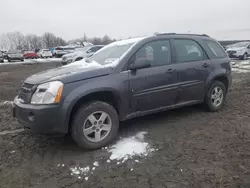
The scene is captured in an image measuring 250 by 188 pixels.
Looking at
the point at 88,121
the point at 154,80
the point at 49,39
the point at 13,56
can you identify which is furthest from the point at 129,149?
the point at 49,39

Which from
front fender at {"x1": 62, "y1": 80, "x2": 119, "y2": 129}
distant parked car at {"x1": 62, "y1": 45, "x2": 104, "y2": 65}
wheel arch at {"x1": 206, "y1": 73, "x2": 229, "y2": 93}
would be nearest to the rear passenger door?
wheel arch at {"x1": 206, "y1": 73, "x2": 229, "y2": 93}

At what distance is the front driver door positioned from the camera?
12.3 ft

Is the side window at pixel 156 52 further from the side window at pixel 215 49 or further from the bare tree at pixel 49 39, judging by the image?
the bare tree at pixel 49 39

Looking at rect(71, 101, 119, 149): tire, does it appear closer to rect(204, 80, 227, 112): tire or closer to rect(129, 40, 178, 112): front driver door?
rect(129, 40, 178, 112): front driver door

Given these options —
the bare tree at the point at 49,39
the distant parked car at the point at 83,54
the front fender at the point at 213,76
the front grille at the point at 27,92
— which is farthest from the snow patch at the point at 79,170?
the bare tree at the point at 49,39

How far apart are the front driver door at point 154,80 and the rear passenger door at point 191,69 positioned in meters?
0.19

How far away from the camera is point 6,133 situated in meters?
4.21

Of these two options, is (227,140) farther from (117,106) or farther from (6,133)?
(6,133)

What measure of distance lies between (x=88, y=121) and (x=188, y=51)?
2473 millimetres

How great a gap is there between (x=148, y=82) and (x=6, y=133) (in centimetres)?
276

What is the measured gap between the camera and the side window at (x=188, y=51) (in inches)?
172

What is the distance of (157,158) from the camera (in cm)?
316

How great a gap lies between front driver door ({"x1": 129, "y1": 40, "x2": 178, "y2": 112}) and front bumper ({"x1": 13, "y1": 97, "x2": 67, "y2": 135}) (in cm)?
121

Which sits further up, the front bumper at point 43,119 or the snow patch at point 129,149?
the front bumper at point 43,119
